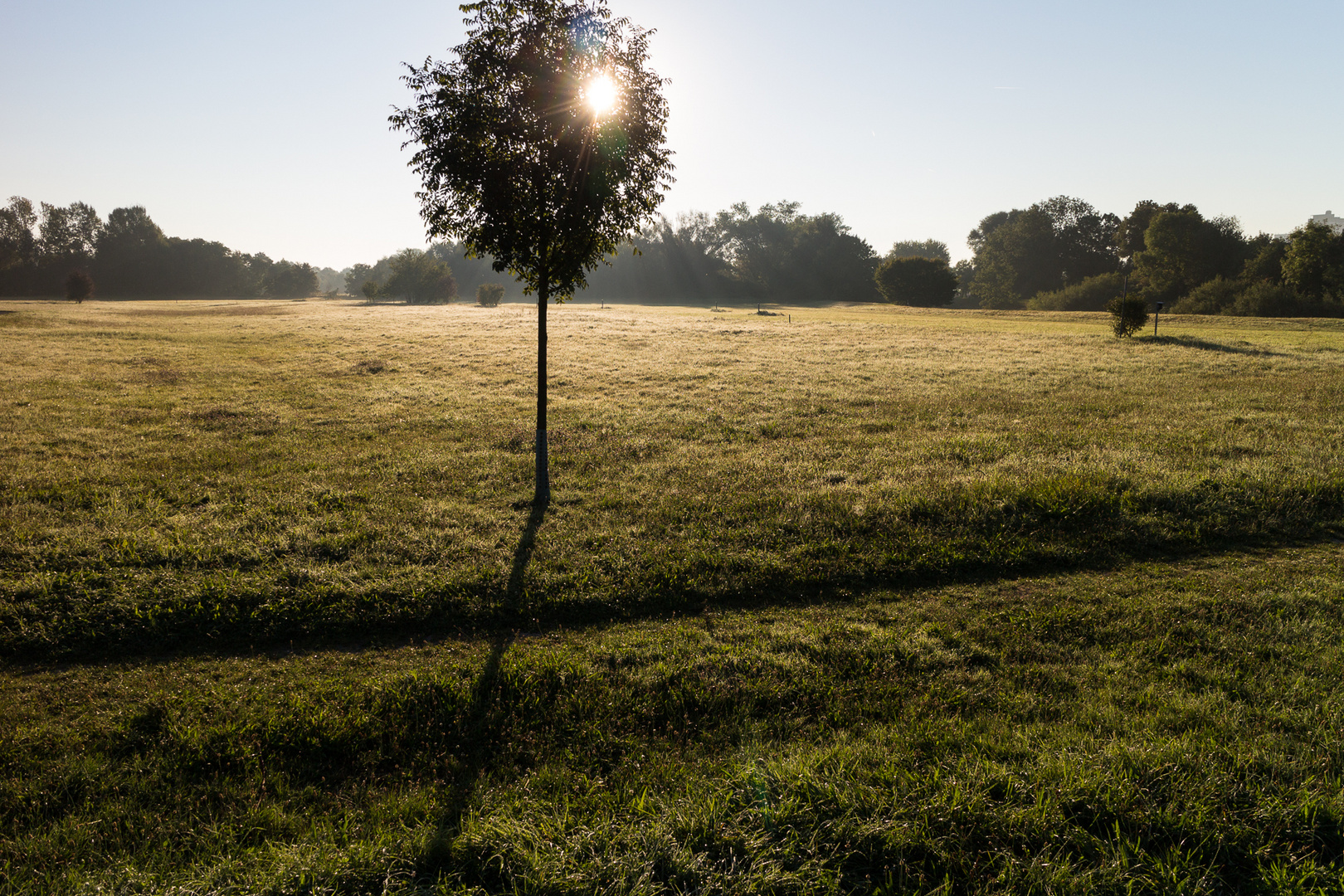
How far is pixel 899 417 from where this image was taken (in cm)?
1848

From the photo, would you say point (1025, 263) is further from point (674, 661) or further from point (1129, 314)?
point (674, 661)

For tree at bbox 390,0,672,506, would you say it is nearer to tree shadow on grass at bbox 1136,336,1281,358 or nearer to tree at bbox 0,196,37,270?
tree shadow on grass at bbox 1136,336,1281,358

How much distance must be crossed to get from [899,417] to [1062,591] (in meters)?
10.9

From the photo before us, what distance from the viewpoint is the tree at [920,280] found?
87375 millimetres

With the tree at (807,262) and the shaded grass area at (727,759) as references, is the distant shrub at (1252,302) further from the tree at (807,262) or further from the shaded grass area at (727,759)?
the shaded grass area at (727,759)

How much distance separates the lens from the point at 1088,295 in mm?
91250

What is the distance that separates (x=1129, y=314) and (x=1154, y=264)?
5916 cm

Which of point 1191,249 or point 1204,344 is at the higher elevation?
point 1191,249

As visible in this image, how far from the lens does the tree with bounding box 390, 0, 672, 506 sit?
9.88m

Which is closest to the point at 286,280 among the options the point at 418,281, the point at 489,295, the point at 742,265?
the point at 418,281

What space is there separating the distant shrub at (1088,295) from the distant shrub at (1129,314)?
54.7 m

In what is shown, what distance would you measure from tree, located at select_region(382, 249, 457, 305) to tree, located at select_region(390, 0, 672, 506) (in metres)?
94.0

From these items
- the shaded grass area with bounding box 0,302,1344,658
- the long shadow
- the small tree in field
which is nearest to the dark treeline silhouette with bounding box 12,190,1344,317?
the small tree in field

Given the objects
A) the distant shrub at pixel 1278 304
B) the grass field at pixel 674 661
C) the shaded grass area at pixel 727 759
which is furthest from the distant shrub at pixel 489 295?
the shaded grass area at pixel 727 759
